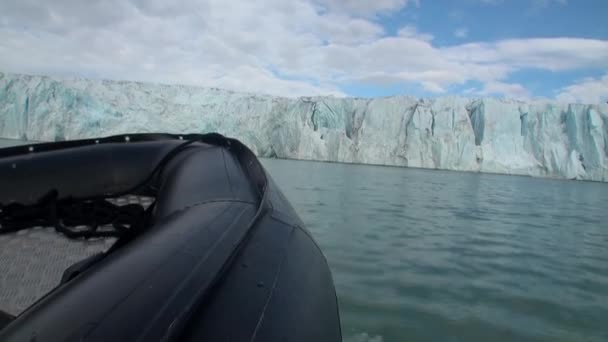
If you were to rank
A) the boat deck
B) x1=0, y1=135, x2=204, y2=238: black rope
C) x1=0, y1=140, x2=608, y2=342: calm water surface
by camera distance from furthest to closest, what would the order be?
x1=0, y1=140, x2=608, y2=342: calm water surface < x1=0, y1=135, x2=204, y2=238: black rope < the boat deck

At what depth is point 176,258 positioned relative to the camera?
66cm

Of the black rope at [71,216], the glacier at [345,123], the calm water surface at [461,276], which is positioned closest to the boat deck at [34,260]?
the black rope at [71,216]

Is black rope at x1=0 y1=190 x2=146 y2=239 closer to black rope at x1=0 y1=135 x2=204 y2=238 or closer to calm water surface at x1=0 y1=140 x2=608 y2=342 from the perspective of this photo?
black rope at x1=0 y1=135 x2=204 y2=238

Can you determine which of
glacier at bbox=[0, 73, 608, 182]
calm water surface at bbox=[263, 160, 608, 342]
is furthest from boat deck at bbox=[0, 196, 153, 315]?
glacier at bbox=[0, 73, 608, 182]

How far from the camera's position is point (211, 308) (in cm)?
55

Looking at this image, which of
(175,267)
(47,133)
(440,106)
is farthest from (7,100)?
(175,267)

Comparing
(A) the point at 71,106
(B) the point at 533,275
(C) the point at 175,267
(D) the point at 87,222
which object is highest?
(A) the point at 71,106

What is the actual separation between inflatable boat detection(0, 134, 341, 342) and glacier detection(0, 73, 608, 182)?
66.2 ft

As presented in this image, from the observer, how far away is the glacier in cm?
2008

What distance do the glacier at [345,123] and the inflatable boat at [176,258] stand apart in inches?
794

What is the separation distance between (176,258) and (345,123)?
78.0ft

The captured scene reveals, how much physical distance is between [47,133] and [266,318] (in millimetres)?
22788

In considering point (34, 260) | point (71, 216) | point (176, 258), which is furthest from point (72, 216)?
point (176, 258)

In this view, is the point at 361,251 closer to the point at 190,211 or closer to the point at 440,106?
the point at 190,211
